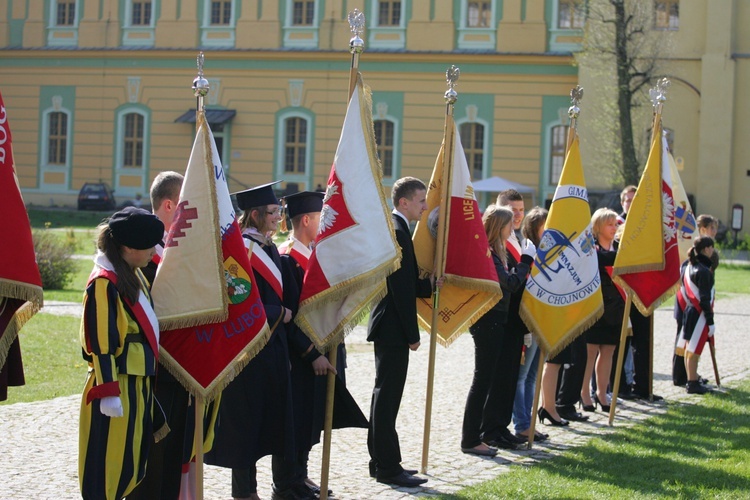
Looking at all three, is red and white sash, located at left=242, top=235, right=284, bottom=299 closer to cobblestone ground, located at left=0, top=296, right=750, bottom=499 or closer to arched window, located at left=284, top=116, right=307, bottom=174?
cobblestone ground, located at left=0, top=296, right=750, bottom=499

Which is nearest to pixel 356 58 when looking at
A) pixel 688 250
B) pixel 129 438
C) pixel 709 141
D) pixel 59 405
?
pixel 129 438

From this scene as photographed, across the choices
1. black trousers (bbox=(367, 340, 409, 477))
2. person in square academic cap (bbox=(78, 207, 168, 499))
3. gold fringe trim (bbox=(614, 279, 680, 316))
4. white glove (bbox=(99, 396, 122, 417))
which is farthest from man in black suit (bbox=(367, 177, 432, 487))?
gold fringe trim (bbox=(614, 279, 680, 316))

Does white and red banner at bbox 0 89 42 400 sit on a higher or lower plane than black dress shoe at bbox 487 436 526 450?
higher

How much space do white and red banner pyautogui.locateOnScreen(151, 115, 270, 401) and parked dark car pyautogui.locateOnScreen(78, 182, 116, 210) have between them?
3606 centimetres

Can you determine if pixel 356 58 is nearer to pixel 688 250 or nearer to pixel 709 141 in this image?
pixel 688 250

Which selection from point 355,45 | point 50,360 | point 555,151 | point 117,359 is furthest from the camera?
point 555,151

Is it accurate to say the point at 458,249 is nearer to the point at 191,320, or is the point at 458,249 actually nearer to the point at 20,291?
the point at 191,320

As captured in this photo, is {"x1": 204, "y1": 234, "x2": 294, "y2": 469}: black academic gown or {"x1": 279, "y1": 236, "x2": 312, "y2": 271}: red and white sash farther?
{"x1": 279, "y1": 236, "x2": 312, "y2": 271}: red and white sash

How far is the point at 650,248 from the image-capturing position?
32.8 ft

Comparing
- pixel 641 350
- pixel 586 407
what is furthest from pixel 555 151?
pixel 586 407

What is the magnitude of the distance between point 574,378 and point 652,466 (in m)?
2.01

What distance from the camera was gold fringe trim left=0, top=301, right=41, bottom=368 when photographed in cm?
531

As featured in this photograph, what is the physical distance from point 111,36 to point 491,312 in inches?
1458

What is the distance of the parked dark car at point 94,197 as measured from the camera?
4066cm
